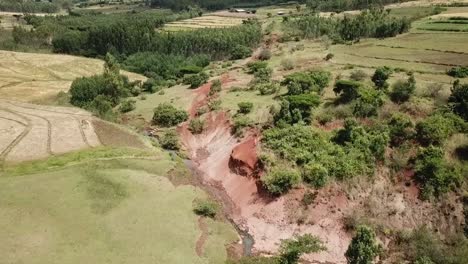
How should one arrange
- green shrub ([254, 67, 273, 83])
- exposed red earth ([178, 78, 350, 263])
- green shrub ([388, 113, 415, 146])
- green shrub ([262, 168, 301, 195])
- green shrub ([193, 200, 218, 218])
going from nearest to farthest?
exposed red earth ([178, 78, 350, 263]) → green shrub ([193, 200, 218, 218]) → green shrub ([262, 168, 301, 195]) → green shrub ([388, 113, 415, 146]) → green shrub ([254, 67, 273, 83])

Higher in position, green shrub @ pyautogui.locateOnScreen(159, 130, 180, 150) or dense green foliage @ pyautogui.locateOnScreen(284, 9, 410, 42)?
dense green foliage @ pyautogui.locateOnScreen(284, 9, 410, 42)

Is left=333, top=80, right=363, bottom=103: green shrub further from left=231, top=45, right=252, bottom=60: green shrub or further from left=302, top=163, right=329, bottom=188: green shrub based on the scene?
left=231, top=45, right=252, bottom=60: green shrub

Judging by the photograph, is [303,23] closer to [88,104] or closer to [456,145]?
[88,104]

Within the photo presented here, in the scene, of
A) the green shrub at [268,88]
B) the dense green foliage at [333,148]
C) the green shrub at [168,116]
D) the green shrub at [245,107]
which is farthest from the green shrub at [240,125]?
the green shrub at [168,116]

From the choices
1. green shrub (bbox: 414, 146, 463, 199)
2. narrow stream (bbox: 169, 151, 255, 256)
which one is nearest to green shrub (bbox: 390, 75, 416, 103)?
green shrub (bbox: 414, 146, 463, 199)

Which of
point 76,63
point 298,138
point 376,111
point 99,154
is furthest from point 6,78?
point 376,111
